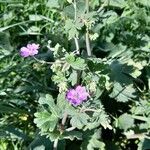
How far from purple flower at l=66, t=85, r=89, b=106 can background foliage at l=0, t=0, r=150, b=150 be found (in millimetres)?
44

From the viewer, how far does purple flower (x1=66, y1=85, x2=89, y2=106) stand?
2.15m

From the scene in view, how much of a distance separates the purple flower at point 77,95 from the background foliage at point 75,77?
0.14 feet

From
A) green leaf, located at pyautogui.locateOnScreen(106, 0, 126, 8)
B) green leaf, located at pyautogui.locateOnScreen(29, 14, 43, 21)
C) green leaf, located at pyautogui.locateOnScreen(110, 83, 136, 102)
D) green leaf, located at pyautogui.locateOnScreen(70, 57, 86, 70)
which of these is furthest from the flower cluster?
green leaf, located at pyautogui.locateOnScreen(29, 14, 43, 21)

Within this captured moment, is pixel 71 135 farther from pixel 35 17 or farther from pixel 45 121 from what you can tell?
pixel 35 17

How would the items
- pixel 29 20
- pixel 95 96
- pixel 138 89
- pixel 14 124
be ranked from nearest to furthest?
pixel 95 96 < pixel 14 124 < pixel 138 89 < pixel 29 20

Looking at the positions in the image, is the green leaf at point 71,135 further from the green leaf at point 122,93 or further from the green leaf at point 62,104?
the green leaf at point 122,93

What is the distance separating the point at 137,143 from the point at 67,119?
0.53 meters

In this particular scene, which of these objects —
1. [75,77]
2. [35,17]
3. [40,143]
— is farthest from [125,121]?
[35,17]

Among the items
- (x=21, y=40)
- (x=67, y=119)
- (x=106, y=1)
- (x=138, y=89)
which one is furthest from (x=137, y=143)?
(x=21, y=40)

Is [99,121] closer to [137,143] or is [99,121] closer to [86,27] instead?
[86,27]

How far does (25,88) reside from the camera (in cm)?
290

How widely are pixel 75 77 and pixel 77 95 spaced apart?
13cm

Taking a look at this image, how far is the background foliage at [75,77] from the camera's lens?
7.49 ft

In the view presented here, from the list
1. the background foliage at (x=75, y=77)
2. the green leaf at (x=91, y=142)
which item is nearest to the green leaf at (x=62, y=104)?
the background foliage at (x=75, y=77)
